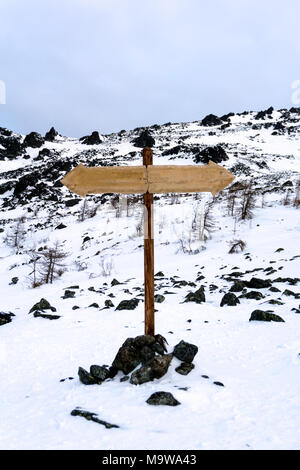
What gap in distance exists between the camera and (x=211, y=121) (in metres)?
90.1

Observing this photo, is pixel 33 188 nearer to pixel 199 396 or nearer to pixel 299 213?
pixel 299 213

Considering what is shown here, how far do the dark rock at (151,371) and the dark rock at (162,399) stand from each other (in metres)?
0.38

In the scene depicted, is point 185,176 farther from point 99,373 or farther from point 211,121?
point 211,121

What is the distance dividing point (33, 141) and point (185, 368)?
8876cm

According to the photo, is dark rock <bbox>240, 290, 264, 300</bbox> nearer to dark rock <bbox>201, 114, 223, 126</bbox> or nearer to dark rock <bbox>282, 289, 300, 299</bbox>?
dark rock <bbox>282, 289, 300, 299</bbox>

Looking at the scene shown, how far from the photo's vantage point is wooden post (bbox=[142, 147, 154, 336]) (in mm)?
3469

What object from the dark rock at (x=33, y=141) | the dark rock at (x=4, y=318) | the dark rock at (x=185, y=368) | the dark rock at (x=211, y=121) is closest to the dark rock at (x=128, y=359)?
the dark rock at (x=185, y=368)

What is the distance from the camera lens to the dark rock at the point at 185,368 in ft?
11.2

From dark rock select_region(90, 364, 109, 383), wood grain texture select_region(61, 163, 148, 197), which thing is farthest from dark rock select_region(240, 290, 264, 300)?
wood grain texture select_region(61, 163, 148, 197)

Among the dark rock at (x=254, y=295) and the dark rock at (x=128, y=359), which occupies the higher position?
the dark rock at (x=128, y=359)

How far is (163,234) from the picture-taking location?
67.5 ft

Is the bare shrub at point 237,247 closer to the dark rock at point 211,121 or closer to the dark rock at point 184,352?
the dark rock at point 184,352

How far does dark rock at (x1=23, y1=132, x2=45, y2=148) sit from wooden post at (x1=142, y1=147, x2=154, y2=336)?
284 ft

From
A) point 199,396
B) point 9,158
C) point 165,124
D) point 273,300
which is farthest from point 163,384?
point 165,124
